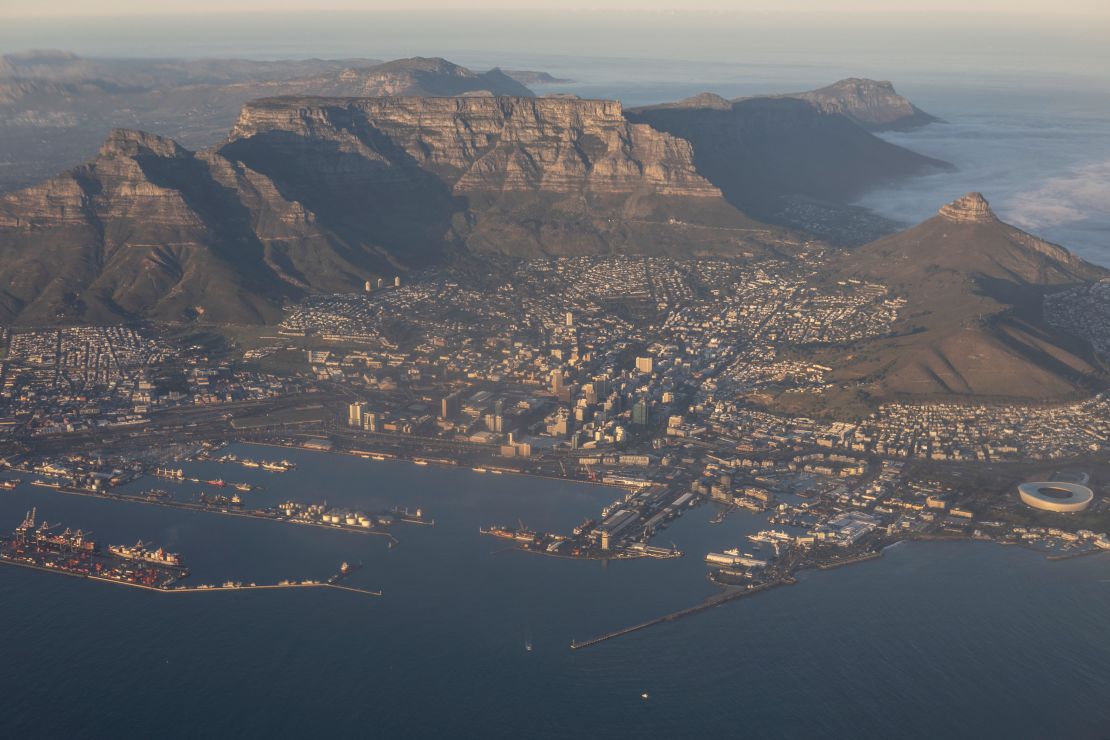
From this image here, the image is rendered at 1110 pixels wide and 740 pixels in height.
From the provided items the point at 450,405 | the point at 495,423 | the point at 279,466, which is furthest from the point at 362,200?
the point at 279,466

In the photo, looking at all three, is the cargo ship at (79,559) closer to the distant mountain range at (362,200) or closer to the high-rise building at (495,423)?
the high-rise building at (495,423)

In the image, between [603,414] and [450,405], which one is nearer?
[603,414]

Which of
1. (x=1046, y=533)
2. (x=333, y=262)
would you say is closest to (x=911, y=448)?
(x=1046, y=533)

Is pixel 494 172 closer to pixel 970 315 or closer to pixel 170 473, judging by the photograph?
pixel 970 315

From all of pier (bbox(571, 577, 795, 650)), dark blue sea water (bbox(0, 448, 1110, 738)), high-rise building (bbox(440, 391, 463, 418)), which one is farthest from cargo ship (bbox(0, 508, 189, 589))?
high-rise building (bbox(440, 391, 463, 418))

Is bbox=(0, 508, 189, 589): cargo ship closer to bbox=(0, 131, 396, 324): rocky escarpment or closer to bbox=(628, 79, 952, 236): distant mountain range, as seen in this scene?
bbox=(0, 131, 396, 324): rocky escarpment

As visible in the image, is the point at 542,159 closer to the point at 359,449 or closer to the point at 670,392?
the point at 670,392
